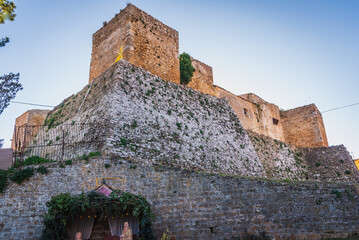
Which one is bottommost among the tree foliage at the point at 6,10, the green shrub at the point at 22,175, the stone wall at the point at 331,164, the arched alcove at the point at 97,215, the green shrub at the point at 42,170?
the arched alcove at the point at 97,215

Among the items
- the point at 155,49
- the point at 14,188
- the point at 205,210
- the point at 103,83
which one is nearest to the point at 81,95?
the point at 103,83

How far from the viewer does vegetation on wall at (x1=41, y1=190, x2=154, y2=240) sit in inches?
393

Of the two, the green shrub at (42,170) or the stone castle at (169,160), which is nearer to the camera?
the stone castle at (169,160)

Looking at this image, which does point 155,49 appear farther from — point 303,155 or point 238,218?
point 303,155

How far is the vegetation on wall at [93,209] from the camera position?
9992mm

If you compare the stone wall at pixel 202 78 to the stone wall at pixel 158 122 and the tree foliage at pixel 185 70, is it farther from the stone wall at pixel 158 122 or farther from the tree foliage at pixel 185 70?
the stone wall at pixel 158 122

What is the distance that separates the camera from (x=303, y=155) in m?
27.5

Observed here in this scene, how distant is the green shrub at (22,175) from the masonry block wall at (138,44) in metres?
8.20

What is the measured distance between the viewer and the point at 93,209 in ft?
33.5

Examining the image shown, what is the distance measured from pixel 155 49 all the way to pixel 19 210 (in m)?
11.4

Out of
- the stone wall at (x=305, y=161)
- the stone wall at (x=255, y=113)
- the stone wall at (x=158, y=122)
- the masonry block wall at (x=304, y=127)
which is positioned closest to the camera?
the stone wall at (x=158, y=122)

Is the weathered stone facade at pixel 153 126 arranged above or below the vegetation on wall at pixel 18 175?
above

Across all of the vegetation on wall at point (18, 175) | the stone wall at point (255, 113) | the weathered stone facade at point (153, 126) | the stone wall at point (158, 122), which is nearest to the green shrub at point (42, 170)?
the vegetation on wall at point (18, 175)

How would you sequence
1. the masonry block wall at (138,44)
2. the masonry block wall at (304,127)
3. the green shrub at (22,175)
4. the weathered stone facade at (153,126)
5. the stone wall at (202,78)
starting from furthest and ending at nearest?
the masonry block wall at (304,127) < the stone wall at (202,78) < the masonry block wall at (138,44) < the weathered stone facade at (153,126) < the green shrub at (22,175)
